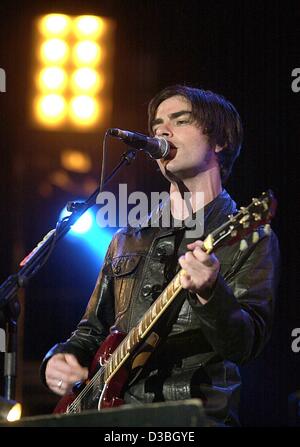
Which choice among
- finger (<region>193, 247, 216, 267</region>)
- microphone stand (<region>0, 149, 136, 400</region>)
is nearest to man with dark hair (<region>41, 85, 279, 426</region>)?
finger (<region>193, 247, 216, 267</region>)

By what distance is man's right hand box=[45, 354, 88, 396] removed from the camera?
315 centimetres

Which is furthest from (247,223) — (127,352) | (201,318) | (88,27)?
(88,27)

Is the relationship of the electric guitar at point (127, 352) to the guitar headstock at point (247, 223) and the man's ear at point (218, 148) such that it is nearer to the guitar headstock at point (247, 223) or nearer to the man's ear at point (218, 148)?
the guitar headstock at point (247, 223)

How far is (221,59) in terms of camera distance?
441 centimetres

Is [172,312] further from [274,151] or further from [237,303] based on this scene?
[274,151]

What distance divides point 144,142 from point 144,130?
1.81 meters

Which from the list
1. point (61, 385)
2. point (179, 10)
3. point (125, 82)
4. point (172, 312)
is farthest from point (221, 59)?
point (61, 385)

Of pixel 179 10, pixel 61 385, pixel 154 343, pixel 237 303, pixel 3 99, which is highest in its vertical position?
pixel 179 10

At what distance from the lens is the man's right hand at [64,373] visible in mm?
3150

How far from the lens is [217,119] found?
354 centimetres

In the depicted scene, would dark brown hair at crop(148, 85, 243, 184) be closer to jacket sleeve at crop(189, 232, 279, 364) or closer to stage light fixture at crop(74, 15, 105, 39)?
jacket sleeve at crop(189, 232, 279, 364)

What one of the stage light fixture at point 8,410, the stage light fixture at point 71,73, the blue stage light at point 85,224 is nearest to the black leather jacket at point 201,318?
the stage light fixture at point 8,410

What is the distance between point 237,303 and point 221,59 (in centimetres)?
213

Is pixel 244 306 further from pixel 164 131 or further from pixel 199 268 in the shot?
pixel 164 131
